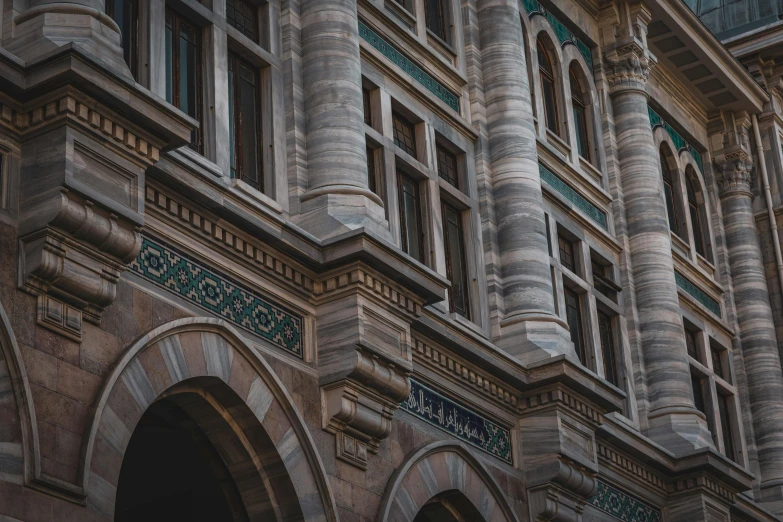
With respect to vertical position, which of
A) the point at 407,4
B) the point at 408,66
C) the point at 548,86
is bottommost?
the point at 408,66

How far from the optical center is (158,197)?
1647 centimetres

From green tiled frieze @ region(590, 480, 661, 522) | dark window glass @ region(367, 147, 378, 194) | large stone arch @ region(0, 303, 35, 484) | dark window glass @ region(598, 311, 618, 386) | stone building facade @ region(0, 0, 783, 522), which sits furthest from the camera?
dark window glass @ region(598, 311, 618, 386)

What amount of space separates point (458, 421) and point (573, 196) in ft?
25.6

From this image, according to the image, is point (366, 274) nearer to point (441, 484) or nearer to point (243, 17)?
point (441, 484)

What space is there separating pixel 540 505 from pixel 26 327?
10.2m

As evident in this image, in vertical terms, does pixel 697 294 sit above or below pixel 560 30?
below

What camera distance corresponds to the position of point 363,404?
18.6 metres

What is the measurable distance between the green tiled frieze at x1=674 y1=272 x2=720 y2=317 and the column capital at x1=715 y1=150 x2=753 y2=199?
127 inches

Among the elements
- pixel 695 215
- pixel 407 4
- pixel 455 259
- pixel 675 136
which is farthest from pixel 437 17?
pixel 695 215

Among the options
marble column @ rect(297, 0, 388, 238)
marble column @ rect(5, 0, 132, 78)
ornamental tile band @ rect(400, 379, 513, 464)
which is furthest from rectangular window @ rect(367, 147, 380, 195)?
marble column @ rect(5, 0, 132, 78)

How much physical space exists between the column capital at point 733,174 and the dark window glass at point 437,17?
38.5 feet

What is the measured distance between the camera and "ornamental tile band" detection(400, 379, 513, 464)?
2048 centimetres

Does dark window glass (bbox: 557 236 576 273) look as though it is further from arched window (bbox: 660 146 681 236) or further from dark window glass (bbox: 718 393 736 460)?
dark window glass (bbox: 718 393 736 460)

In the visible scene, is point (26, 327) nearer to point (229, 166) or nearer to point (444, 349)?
point (229, 166)
